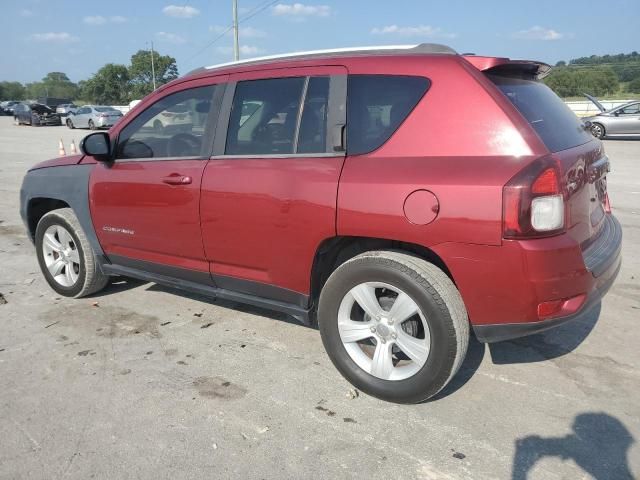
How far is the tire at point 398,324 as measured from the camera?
2.70m

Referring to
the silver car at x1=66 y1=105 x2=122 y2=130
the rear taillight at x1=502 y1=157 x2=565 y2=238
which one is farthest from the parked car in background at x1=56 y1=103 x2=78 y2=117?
the rear taillight at x1=502 y1=157 x2=565 y2=238

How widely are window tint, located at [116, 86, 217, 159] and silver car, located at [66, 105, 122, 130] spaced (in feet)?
90.7

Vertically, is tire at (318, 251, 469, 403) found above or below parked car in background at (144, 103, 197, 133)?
below

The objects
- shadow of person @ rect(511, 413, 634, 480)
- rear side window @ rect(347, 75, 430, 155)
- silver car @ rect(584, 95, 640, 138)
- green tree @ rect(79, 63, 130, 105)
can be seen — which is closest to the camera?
shadow of person @ rect(511, 413, 634, 480)

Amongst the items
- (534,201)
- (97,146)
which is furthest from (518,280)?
(97,146)

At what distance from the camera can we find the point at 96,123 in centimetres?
2959

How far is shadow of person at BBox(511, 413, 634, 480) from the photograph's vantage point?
242 cm

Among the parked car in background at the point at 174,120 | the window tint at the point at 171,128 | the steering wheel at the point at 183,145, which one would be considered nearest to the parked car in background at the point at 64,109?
the window tint at the point at 171,128

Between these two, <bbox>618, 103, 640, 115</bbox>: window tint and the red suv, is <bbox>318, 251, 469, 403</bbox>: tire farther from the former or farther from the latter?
<bbox>618, 103, 640, 115</bbox>: window tint

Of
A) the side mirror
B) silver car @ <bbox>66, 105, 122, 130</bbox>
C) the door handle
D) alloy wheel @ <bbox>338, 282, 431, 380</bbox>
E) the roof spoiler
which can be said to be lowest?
alloy wheel @ <bbox>338, 282, 431, 380</bbox>

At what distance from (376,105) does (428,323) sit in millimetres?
1218

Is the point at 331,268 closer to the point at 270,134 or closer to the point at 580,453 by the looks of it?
the point at 270,134

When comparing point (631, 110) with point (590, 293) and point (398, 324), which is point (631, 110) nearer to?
point (590, 293)

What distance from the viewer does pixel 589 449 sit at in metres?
2.56
